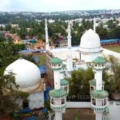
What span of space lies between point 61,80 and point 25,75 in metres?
2.94

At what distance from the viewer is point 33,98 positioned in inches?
722

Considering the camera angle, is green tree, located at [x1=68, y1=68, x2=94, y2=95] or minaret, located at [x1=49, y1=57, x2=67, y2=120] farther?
green tree, located at [x1=68, y1=68, x2=94, y2=95]

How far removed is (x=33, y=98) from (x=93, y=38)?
1171 cm

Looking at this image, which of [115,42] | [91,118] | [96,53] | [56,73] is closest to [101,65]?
[56,73]

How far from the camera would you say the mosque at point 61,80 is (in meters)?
14.0

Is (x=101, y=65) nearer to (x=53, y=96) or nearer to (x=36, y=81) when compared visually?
(x=53, y=96)

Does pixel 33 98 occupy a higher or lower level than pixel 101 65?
lower

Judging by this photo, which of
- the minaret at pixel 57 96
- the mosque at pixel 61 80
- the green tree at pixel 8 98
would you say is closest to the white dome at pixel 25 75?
the mosque at pixel 61 80

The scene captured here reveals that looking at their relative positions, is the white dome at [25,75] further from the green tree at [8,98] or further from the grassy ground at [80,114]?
the grassy ground at [80,114]

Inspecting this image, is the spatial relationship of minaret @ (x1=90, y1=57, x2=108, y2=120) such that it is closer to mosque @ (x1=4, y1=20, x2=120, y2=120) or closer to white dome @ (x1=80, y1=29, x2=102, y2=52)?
mosque @ (x1=4, y1=20, x2=120, y2=120)

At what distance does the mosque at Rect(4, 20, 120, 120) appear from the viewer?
551 inches

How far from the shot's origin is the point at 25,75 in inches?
720

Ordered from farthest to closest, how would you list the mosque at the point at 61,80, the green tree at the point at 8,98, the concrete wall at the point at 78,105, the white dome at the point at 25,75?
the white dome at the point at 25,75 < the concrete wall at the point at 78,105 < the green tree at the point at 8,98 < the mosque at the point at 61,80

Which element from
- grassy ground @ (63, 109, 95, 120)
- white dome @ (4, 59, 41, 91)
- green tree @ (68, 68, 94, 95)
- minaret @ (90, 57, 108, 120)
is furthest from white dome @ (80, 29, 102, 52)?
minaret @ (90, 57, 108, 120)
